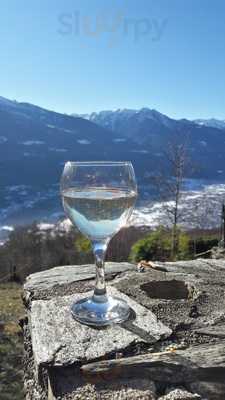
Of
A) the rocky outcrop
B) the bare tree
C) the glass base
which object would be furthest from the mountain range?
the glass base

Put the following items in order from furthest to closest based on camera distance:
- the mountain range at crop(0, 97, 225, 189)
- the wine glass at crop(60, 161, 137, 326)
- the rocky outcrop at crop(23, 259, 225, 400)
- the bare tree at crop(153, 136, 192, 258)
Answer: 1. the mountain range at crop(0, 97, 225, 189)
2. the bare tree at crop(153, 136, 192, 258)
3. the wine glass at crop(60, 161, 137, 326)
4. the rocky outcrop at crop(23, 259, 225, 400)

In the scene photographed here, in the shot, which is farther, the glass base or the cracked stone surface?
the glass base

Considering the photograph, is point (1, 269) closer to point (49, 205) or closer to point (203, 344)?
point (203, 344)

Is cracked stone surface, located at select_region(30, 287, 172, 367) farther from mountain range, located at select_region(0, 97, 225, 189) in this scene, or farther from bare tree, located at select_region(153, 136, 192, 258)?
mountain range, located at select_region(0, 97, 225, 189)

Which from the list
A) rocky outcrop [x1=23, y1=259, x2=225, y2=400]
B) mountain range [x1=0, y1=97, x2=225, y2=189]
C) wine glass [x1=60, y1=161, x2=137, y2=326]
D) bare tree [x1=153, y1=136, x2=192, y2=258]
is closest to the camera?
rocky outcrop [x1=23, y1=259, x2=225, y2=400]

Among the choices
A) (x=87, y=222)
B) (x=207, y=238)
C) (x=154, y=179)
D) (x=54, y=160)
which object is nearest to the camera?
(x=87, y=222)

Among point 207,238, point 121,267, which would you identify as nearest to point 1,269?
point 207,238

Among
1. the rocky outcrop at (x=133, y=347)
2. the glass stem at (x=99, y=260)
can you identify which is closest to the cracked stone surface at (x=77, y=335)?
the rocky outcrop at (x=133, y=347)
